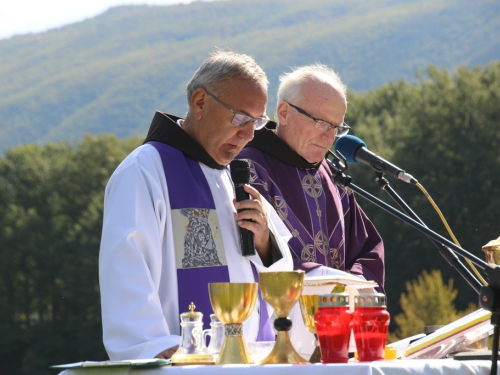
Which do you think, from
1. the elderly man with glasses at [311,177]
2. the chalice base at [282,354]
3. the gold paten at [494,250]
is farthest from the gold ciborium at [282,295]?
the elderly man with glasses at [311,177]

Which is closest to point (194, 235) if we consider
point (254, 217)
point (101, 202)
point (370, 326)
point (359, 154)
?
point (254, 217)

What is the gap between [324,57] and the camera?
327 ft

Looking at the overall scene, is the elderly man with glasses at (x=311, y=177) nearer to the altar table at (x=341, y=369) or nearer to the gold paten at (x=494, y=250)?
the gold paten at (x=494, y=250)

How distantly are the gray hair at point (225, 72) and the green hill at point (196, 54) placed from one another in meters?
81.0

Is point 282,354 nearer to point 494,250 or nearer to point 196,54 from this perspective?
point 494,250

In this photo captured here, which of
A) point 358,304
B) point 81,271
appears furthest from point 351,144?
point 81,271

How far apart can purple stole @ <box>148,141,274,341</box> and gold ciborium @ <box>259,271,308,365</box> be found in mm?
1009

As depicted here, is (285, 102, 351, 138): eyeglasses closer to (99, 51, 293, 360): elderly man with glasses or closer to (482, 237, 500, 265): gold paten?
(99, 51, 293, 360): elderly man with glasses

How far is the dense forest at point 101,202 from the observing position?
107 feet

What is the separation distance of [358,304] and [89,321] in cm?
3628

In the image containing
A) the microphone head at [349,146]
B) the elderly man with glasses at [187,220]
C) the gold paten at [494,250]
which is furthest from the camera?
the microphone head at [349,146]

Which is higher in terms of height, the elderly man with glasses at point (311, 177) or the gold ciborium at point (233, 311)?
the elderly man with glasses at point (311, 177)

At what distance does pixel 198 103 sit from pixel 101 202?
35148mm

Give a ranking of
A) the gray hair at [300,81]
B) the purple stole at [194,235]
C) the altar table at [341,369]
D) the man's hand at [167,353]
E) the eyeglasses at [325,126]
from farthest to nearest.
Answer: the gray hair at [300,81] → the eyeglasses at [325,126] → the purple stole at [194,235] → the man's hand at [167,353] → the altar table at [341,369]
